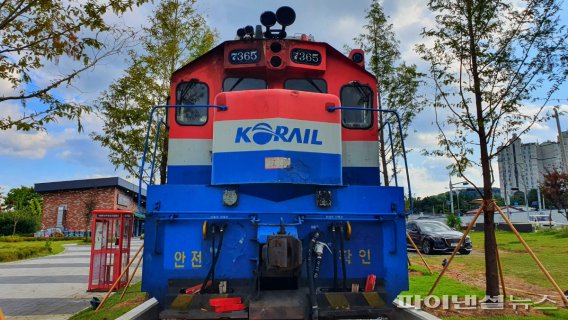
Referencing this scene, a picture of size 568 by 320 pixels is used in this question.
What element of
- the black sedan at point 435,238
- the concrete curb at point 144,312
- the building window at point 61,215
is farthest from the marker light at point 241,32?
the building window at point 61,215

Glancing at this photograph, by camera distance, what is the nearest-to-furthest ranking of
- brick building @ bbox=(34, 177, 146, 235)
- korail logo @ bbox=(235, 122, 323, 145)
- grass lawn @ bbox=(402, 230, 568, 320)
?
korail logo @ bbox=(235, 122, 323, 145)
grass lawn @ bbox=(402, 230, 568, 320)
brick building @ bbox=(34, 177, 146, 235)

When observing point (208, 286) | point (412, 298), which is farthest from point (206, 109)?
point (412, 298)

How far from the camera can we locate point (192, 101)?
586 cm

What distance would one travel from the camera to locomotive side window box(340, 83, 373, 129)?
591cm

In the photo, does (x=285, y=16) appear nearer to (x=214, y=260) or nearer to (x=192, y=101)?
(x=192, y=101)

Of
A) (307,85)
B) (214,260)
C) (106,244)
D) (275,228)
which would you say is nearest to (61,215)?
(106,244)

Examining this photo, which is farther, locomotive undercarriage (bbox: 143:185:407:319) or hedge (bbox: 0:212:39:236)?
hedge (bbox: 0:212:39:236)

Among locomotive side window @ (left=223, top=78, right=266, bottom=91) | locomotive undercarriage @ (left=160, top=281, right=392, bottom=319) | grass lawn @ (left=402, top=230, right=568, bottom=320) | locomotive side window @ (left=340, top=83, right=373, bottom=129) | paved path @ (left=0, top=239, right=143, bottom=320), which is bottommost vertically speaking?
paved path @ (left=0, top=239, right=143, bottom=320)

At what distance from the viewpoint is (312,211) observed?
15.7 feet

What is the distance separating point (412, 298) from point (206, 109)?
5.09m

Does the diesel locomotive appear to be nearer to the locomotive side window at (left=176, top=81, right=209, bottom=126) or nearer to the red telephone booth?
the locomotive side window at (left=176, top=81, right=209, bottom=126)

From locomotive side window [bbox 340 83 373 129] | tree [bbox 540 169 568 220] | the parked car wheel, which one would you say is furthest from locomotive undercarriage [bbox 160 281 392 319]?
tree [bbox 540 169 568 220]

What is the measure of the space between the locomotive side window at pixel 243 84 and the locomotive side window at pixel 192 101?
291mm

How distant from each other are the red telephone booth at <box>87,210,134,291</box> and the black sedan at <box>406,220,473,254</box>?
44.3 feet
